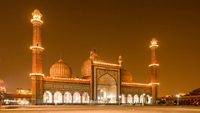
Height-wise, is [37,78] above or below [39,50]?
below

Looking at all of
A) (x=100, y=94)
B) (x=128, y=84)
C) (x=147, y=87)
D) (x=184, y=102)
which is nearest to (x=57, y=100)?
(x=100, y=94)

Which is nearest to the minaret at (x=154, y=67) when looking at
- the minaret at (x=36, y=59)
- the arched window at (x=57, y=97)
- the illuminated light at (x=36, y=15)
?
the arched window at (x=57, y=97)

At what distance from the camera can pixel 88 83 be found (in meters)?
51.8

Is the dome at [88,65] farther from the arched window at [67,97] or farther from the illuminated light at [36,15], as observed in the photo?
the illuminated light at [36,15]

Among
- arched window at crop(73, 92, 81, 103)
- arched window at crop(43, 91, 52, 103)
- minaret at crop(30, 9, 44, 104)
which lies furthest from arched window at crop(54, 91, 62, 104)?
minaret at crop(30, 9, 44, 104)

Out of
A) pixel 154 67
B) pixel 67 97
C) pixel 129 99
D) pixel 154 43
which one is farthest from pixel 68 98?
pixel 154 43

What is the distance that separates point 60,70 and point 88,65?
5.69m

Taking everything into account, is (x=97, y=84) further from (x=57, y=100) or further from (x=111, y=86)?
(x=57, y=100)

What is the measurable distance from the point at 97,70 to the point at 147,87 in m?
13.1

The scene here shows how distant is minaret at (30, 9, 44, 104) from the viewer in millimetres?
43000

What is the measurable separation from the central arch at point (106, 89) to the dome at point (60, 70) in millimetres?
5481

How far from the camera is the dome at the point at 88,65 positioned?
2128 inches

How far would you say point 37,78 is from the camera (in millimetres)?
43438

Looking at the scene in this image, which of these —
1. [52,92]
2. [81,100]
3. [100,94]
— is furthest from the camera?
[100,94]
